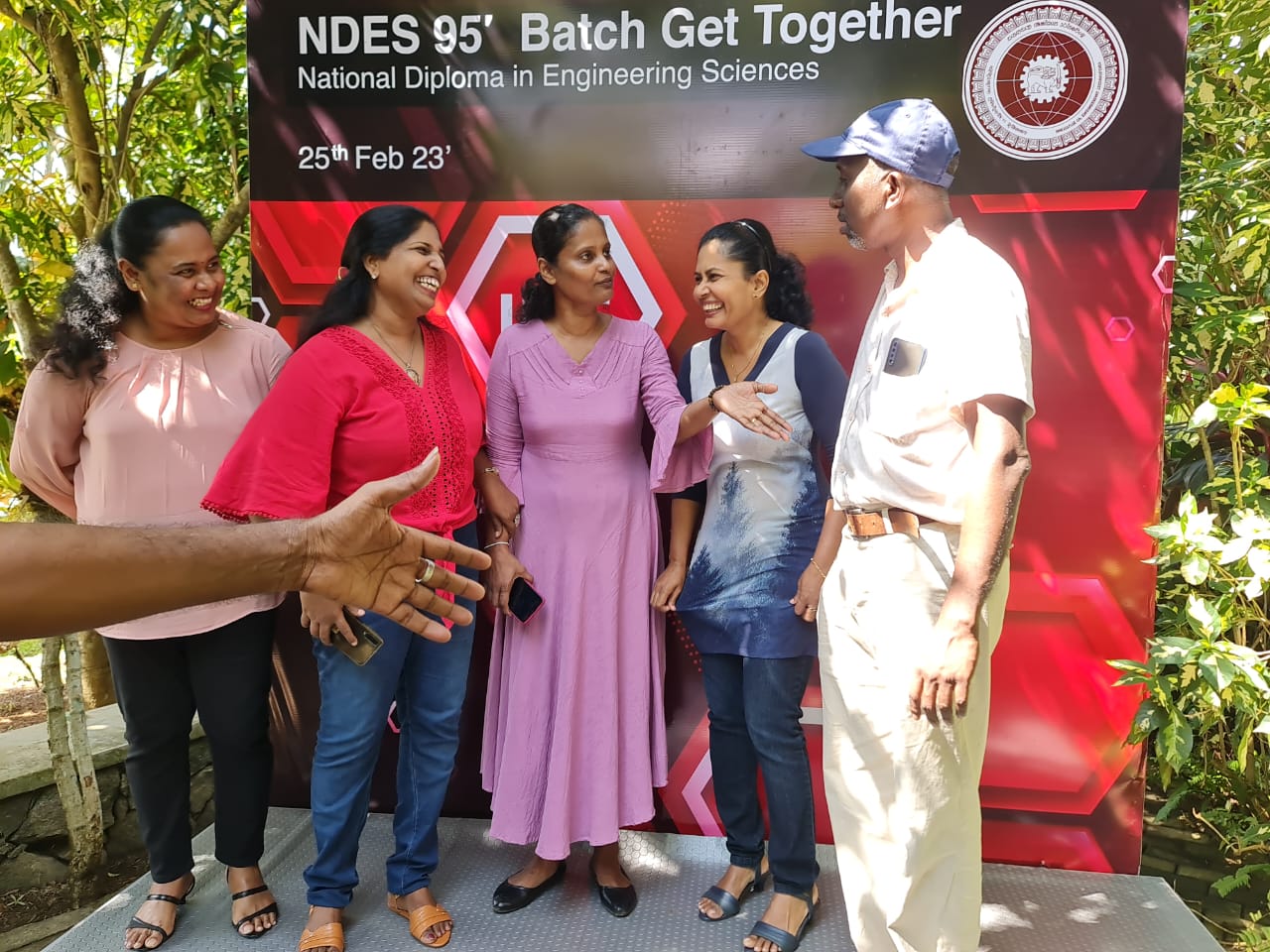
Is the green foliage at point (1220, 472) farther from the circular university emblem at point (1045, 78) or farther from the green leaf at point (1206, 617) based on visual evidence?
the circular university emblem at point (1045, 78)

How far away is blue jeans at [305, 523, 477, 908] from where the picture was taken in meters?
2.48

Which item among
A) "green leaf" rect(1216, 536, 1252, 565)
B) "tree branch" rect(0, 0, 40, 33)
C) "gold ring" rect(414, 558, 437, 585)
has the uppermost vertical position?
"tree branch" rect(0, 0, 40, 33)

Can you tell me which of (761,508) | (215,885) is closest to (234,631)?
(215,885)

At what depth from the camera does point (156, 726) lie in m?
2.57

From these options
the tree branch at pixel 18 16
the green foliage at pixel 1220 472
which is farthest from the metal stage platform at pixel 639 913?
the tree branch at pixel 18 16

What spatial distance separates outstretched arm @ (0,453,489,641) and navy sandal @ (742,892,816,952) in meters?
1.47

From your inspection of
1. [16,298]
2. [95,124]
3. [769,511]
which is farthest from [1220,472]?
[95,124]

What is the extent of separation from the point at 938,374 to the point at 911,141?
51 centimetres

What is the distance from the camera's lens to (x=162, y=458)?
250cm

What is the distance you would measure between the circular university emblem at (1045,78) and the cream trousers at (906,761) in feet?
4.95

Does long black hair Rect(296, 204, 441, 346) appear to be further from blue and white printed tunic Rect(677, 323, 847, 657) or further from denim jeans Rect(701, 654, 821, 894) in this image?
denim jeans Rect(701, 654, 821, 894)

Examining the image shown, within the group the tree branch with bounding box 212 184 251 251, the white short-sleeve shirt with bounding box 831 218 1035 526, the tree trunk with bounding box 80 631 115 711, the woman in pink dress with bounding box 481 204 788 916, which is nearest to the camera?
the white short-sleeve shirt with bounding box 831 218 1035 526

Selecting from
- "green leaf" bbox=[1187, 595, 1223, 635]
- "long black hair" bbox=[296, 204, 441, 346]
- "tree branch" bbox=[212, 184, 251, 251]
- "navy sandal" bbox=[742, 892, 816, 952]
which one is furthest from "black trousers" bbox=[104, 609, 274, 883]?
"green leaf" bbox=[1187, 595, 1223, 635]

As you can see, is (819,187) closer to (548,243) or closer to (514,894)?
(548,243)
